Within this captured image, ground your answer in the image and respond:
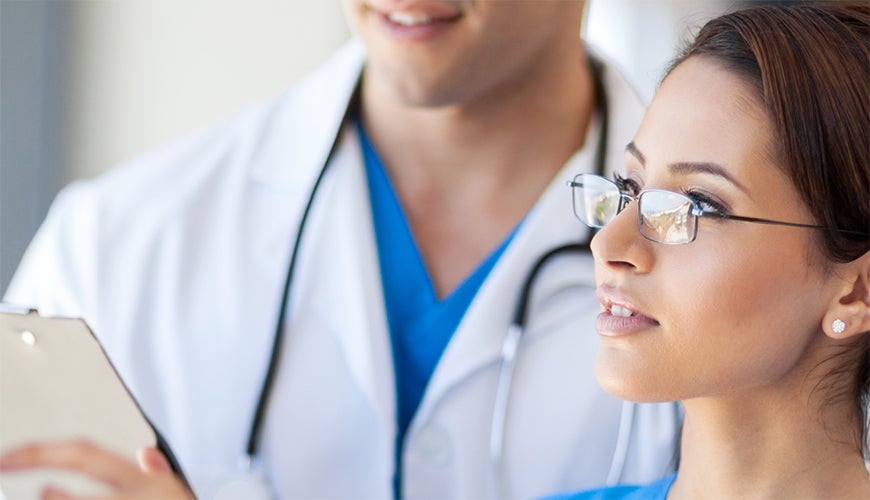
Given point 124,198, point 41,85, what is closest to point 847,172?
point 124,198

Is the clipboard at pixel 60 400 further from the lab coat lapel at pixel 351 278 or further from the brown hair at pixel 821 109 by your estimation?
the brown hair at pixel 821 109

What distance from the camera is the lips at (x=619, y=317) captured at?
0.83 metres

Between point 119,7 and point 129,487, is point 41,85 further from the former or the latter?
point 129,487

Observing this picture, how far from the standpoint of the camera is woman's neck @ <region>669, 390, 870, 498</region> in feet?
2.89

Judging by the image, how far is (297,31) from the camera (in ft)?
7.33


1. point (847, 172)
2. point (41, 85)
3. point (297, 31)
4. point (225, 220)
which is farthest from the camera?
point (297, 31)

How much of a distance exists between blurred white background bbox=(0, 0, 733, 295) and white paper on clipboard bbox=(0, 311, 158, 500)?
1128 mm

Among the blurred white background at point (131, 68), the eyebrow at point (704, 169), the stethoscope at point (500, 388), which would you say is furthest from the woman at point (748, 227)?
the blurred white background at point (131, 68)

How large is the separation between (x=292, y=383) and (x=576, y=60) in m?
0.47

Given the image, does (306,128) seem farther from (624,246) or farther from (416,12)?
(624,246)

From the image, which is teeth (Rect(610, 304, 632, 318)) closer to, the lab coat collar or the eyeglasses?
the eyeglasses

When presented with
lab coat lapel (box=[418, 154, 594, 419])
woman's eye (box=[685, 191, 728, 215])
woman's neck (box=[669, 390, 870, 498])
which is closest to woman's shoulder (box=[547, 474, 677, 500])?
woman's neck (box=[669, 390, 870, 498])

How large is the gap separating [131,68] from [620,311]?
1.50m

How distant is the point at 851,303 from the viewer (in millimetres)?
847
